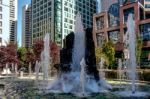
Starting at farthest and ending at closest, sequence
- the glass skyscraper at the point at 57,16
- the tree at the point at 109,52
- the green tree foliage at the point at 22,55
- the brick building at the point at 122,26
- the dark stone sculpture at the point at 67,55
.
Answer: the glass skyscraper at the point at 57,16 < the brick building at the point at 122,26 < the green tree foliage at the point at 22,55 < the tree at the point at 109,52 < the dark stone sculpture at the point at 67,55

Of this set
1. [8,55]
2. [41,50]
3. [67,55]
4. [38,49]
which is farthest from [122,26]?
[67,55]

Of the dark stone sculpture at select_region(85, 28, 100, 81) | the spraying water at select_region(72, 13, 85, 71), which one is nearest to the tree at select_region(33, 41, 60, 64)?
the spraying water at select_region(72, 13, 85, 71)

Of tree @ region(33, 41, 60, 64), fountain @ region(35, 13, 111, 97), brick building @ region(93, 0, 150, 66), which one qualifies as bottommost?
fountain @ region(35, 13, 111, 97)

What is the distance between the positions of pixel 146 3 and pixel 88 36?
217 ft

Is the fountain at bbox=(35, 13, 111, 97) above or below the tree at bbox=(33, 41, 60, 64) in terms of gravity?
below

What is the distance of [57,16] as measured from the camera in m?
111

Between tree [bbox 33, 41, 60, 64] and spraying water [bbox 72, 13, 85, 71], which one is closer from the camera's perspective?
spraying water [bbox 72, 13, 85, 71]

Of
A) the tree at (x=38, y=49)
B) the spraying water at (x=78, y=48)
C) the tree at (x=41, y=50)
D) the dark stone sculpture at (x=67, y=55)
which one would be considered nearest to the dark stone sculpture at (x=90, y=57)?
the spraying water at (x=78, y=48)

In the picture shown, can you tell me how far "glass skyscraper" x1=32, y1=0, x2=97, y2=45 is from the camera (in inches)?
4355

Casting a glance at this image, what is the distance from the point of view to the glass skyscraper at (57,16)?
111 m

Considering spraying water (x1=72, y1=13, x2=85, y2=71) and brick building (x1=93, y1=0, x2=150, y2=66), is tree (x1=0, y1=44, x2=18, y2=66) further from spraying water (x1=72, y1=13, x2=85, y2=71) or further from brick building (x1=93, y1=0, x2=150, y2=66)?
spraying water (x1=72, y1=13, x2=85, y2=71)

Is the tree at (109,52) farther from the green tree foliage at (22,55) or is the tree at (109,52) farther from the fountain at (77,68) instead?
the fountain at (77,68)

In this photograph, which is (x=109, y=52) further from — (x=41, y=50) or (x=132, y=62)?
(x=132, y=62)

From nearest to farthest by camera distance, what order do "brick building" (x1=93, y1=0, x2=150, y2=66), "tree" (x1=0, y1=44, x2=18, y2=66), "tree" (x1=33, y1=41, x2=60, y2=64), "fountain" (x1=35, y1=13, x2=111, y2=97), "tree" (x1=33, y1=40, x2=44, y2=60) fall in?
"fountain" (x1=35, y1=13, x2=111, y2=97) < "tree" (x1=0, y1=44, x2=18, y2=66) < "tree" (x1=33, y1=41, x2=60, y2=64) < "tree" (x1=33, y1=40, x2=44, y2=60) < "brick building" (x1=93, y1=0, x2=150, y2=66)
